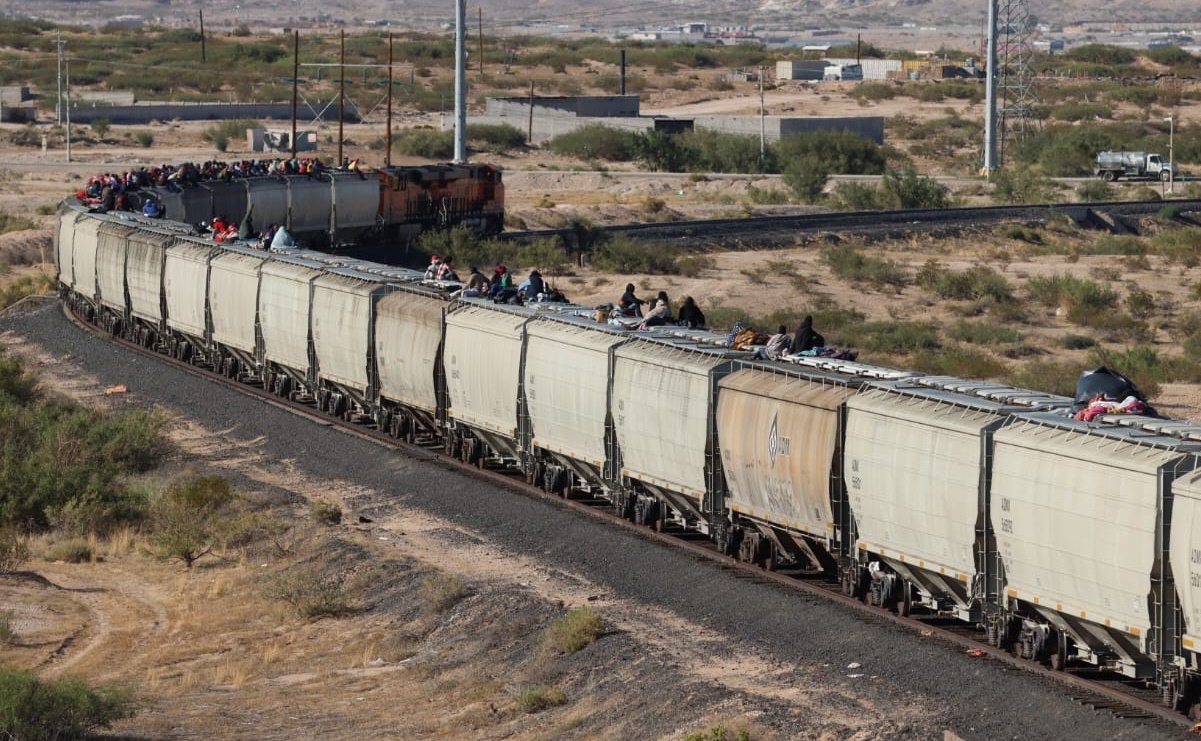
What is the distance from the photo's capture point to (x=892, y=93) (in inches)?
6422

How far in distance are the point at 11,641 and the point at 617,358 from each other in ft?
27.8

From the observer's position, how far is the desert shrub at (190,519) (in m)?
25.8

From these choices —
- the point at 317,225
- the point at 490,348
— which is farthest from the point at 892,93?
the point at 490,348

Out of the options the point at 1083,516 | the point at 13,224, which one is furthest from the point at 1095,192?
the point at 1083,516

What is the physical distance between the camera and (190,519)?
26.7 m

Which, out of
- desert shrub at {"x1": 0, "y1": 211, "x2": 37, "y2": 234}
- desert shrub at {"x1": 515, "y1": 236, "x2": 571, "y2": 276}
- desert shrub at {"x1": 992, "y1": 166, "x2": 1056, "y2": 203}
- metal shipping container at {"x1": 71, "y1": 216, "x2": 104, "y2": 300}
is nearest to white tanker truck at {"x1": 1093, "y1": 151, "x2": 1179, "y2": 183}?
desert shrub at {"x1": 992, "y1": 166, "x2": 1056, "y2": 203}

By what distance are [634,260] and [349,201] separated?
31.1ft

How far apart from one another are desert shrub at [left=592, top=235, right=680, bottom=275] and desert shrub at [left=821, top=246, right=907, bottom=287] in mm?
5330

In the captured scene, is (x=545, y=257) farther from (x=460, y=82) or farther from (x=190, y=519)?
(x=190, y=519)

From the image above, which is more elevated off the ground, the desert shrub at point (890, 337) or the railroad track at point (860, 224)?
the railroad track at point (860, 224)

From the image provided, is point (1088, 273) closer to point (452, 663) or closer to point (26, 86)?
point (452, 663)

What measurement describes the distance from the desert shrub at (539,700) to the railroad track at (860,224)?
156ft

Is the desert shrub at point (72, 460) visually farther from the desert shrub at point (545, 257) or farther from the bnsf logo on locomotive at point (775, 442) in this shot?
the desert shrub at point (545, 257)

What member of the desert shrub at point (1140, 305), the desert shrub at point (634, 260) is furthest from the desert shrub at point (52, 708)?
the desert shrub at point (634, 260)
